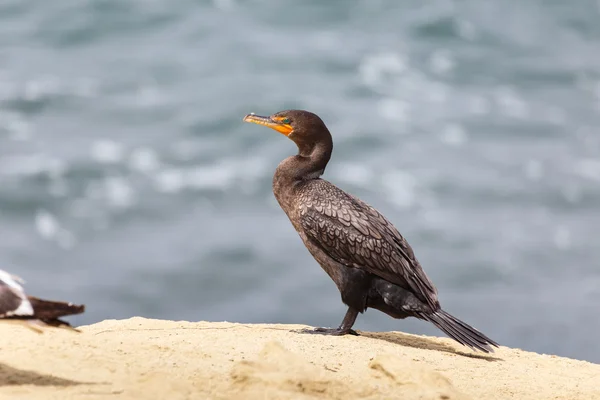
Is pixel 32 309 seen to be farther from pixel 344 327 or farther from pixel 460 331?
pixel 460 331

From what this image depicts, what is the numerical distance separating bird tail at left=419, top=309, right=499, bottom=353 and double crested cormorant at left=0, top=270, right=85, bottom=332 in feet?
12.8

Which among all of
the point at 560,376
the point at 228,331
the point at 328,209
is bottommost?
the point at 228,331

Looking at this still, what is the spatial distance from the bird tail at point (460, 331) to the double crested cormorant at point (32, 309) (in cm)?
389

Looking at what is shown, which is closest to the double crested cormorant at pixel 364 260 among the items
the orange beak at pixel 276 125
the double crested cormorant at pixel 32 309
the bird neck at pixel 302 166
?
the bird neck at pixel 302 166

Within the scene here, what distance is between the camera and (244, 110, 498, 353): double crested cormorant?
9.29 metres

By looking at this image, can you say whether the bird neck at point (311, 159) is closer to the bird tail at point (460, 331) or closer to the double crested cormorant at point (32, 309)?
the bird tail at point (460, 331)

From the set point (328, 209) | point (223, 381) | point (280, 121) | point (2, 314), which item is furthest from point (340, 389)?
point (280, 121)

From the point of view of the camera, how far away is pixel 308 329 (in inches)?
380

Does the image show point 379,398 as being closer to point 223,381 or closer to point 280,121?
point 223,381

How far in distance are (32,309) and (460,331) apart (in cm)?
423

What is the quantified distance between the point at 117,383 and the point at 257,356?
1.44 m

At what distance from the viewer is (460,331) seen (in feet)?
30.4

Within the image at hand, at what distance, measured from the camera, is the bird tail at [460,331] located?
920cm

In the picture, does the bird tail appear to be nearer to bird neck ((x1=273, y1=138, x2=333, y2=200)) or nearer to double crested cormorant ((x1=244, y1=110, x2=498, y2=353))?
double crested cormorant ((x1=244, y1=110, x2=498, y2=353))
